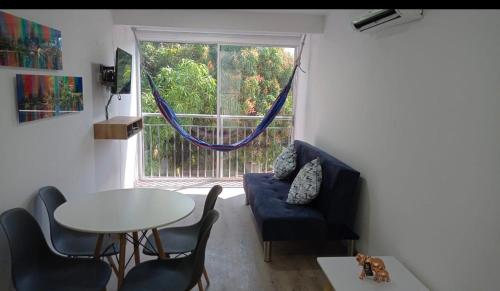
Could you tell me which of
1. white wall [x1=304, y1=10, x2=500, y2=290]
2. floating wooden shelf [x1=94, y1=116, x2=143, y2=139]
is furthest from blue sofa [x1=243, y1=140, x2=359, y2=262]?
floating wooden shelf [x1=94, y1=116, x2=143, y2=139]

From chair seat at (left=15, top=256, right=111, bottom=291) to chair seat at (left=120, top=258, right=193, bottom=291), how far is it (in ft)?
0.41

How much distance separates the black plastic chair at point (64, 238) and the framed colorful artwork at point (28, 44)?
0.71 m

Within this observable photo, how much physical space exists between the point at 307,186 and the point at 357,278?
1.07m

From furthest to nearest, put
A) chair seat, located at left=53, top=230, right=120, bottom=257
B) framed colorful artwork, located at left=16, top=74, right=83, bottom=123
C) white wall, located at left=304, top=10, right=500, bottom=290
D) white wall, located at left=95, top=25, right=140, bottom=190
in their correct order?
white wall, located at left=95, top=25, right=140, bottom=190
chair seat, located at left=53, top=230, right=120, bottom=257
framed colorful artwork, located at left=16, top=74, right=83, bottom=123
white wall, located at left=304, top=10, right=500, bottom=290

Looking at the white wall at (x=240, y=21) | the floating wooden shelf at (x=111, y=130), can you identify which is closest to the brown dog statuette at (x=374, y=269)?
the floating wooden shelf at (x=111, y=130)

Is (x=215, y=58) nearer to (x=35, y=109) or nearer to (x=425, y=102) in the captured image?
(x=35, y=109)

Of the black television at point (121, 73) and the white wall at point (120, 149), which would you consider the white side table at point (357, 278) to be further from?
the black television at point (121, 73)

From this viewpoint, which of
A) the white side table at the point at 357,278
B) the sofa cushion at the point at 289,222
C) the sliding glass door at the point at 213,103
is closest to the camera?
the white side table at the point at 357,278

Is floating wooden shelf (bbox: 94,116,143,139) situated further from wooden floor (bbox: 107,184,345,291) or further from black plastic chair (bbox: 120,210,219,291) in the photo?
black plastic chair (bbox: 120,210,219,291)

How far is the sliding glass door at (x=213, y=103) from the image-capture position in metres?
4.44

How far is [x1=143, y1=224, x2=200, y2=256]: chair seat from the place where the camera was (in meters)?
2.06

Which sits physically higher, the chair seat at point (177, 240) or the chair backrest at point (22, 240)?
the chair backrest at point (22, 240)

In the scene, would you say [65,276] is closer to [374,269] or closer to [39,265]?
[39,265]

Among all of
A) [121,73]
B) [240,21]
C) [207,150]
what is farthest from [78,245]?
[207,150]
